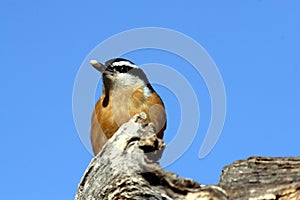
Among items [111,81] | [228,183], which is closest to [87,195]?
[228,183]

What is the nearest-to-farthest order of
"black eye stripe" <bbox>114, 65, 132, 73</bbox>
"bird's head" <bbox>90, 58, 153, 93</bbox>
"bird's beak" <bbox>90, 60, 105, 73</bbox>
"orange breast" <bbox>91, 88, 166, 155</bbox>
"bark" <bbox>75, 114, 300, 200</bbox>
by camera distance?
1. "bark" <bbox>75, 114, 300, 200</bbox>
2. "orange breast" <bbox>91, 88, 166, 155</bbox>
3. "bird's beak" <bbox>90, 60, 105, 73</bbox>
4. "bird's head" <bbox>90, 58, 153, 93</bbox>
5. "black eye stripe" <bbox>114, 65, 132, 73</bbox>

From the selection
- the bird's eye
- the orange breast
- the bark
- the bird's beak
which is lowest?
the bark

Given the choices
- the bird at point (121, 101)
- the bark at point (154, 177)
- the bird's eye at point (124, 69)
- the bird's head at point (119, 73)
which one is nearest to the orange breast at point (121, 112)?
the bird at point (121, 101)

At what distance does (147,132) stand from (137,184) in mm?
581

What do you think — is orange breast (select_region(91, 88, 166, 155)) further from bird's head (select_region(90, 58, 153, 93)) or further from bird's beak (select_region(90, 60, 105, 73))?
bird's beak (select_region(90, 60, 105, 73))

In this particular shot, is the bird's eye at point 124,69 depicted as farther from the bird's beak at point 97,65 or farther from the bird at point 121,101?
the bird's beak at point 97,65

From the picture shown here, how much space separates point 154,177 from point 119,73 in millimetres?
3607

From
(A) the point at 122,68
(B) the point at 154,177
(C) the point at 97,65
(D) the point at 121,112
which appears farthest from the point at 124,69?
(B) the point at 154,177

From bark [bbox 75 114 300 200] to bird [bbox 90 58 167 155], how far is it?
238 centimetres

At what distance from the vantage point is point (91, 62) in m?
8.15

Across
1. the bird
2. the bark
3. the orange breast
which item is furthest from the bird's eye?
the bark

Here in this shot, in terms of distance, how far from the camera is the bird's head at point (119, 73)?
835 centimetres

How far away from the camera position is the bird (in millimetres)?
8016

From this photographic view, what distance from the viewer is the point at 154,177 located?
501 cm
